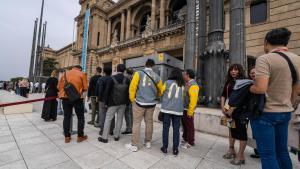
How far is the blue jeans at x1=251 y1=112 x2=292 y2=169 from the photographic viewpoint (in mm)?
1686

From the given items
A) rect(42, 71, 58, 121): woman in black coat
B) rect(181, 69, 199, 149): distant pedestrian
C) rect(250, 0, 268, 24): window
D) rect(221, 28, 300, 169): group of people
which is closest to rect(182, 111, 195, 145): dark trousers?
rect(181, 69, 199, 149): distant pedestrian

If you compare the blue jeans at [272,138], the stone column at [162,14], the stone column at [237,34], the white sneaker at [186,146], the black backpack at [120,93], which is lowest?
the white sneaker at [186,146]

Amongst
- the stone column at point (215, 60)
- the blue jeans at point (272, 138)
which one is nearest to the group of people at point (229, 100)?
the blue jeans at point (272, 138)

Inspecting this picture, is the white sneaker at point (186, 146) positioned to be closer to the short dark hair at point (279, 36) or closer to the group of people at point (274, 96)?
the group of people at point (274, 96)

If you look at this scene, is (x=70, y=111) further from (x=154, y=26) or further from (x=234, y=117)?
(x=154, y=26)

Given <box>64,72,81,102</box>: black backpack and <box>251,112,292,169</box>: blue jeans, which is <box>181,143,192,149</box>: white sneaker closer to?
<box>251,112,292,169</box>: blue jeans

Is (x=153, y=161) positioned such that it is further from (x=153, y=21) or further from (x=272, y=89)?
(x=153, y=21)

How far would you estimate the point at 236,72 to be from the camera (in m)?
2.84

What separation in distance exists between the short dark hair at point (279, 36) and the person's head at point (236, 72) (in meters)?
0.99

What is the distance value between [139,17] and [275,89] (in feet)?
85.6

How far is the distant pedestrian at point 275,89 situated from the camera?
1655 millimetres

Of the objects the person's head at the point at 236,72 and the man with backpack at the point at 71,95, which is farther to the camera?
the man with backpack at the point at 71,95

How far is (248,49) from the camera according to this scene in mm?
11656

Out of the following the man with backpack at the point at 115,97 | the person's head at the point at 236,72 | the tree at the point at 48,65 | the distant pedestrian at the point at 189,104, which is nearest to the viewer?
the person's head at the point at 236,72
